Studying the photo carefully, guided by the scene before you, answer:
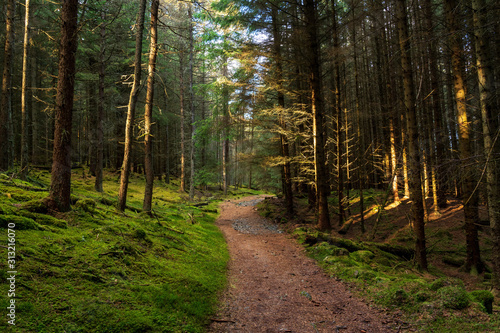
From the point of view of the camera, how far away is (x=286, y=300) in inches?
197

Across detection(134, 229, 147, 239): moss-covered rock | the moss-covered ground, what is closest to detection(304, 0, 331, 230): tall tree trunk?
the moss-covered ground

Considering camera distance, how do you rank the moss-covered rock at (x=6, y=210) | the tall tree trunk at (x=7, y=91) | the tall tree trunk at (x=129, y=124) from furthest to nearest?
the tall tree trunk at (x=7, y=91), the tall tree trunk at (x=129, y=124), the moss-covered rock at (x=6, y=210)

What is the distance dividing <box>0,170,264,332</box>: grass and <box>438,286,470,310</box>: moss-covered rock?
4.08m

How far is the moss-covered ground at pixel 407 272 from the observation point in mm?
3744

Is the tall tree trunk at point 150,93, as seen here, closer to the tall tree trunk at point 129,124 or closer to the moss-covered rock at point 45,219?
the tall tree trunk at point 129,124

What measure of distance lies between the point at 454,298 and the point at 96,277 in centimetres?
581

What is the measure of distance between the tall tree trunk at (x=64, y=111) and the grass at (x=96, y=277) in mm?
508

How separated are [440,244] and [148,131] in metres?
12.8

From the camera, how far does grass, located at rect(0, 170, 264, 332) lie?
269 centimetres

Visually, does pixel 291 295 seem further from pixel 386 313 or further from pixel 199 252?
pixel 199 252

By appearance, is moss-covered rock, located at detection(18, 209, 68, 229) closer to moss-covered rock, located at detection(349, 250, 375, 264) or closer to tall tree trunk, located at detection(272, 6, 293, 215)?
moss-covered rock, located at detection(349, 250, 375, 264)

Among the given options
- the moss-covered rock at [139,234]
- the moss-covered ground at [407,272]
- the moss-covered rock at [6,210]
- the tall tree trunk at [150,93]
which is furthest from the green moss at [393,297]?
the tall tree trunk at [150,93]

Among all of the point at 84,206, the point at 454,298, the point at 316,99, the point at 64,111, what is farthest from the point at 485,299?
the point at 64,111

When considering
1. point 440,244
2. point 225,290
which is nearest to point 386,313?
point 225,290
